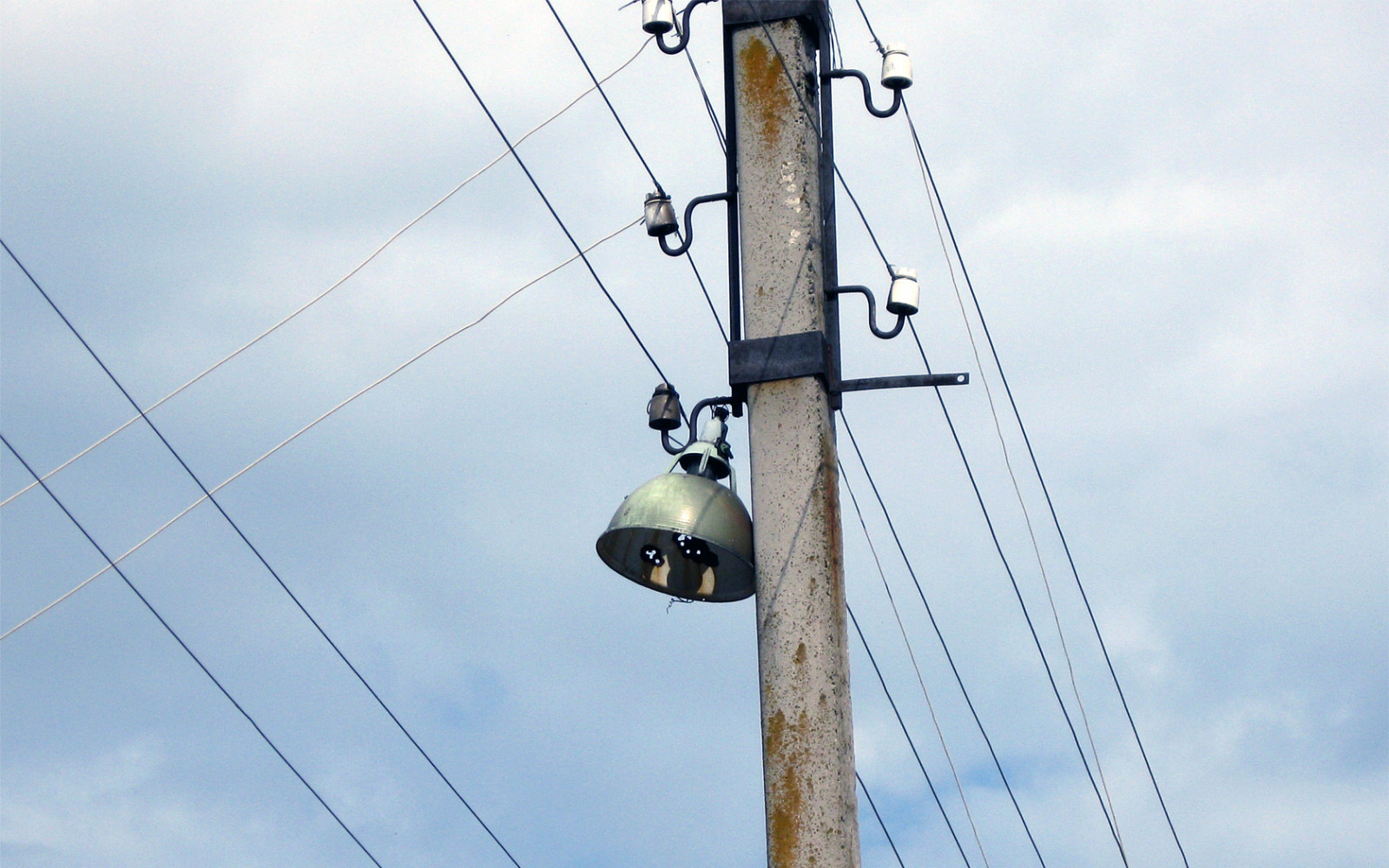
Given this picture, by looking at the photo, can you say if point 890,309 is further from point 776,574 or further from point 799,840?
point 799,840

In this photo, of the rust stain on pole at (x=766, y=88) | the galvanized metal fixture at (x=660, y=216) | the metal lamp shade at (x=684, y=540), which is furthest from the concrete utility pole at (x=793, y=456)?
the galvanized metal fixture at (x=660, y=216)

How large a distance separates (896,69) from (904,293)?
1158mm

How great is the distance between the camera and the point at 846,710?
22.1 ft

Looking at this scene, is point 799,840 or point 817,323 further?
point 817,323

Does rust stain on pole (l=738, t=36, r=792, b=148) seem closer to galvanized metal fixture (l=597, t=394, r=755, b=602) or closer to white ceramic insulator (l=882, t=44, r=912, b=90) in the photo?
white ceramic insulator (l=882, t=44, r=912, b=90)

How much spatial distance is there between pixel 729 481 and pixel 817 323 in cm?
75

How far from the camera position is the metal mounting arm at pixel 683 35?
25.7ft

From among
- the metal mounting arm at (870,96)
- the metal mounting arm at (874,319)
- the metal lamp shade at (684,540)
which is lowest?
the metal lamp shade at (684,540)

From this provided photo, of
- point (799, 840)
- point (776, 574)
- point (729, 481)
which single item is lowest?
point (799, 840)

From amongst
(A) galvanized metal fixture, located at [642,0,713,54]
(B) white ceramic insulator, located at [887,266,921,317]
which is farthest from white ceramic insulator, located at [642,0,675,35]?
(B) white ceramic insulator, located at [887,266,921,317]

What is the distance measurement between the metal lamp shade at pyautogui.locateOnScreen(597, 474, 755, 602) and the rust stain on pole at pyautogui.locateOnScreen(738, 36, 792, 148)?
143 centimetres

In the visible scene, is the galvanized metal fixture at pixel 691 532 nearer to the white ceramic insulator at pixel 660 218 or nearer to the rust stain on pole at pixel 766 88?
the white ceramic insulator at pixel 660 218

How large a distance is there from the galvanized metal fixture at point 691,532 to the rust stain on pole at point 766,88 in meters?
1.11

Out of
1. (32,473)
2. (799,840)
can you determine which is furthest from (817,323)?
(32,473)
